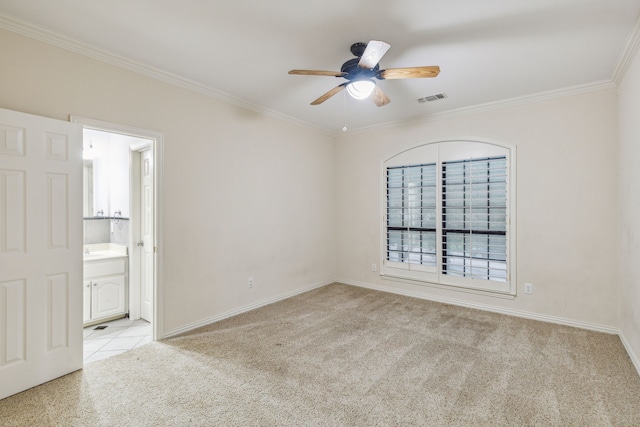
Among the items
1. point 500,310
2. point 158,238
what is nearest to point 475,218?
point 500,310

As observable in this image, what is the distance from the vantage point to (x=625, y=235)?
9.79 ft

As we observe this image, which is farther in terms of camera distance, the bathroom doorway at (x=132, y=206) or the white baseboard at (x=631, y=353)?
the bathroom doorway at (x=132, y=206)

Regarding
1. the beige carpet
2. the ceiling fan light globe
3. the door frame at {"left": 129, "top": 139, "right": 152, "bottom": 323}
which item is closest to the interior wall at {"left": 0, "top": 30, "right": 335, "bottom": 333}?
the beige carpet

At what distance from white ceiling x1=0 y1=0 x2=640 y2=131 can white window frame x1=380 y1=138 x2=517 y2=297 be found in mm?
817

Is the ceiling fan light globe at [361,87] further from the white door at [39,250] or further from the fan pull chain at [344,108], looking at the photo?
the white door at [39,250]

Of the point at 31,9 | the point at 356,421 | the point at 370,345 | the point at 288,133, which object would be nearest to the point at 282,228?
the point at 288,133

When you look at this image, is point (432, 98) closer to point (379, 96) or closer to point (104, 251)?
point (379, 96)

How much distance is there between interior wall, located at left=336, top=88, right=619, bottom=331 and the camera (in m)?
3.37

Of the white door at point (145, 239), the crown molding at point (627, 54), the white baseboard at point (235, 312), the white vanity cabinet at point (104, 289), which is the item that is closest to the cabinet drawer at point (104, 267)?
the white vanity cabinet at point (104, 289)

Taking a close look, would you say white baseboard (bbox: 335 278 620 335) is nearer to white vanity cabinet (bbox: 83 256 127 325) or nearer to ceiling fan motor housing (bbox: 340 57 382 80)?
ceiling fan motor housing (bbox: 340 57 382 80)

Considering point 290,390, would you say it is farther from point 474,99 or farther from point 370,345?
point 474,99

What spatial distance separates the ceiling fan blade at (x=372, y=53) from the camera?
212 centimetres

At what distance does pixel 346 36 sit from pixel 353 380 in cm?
273

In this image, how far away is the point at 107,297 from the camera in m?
3.80
